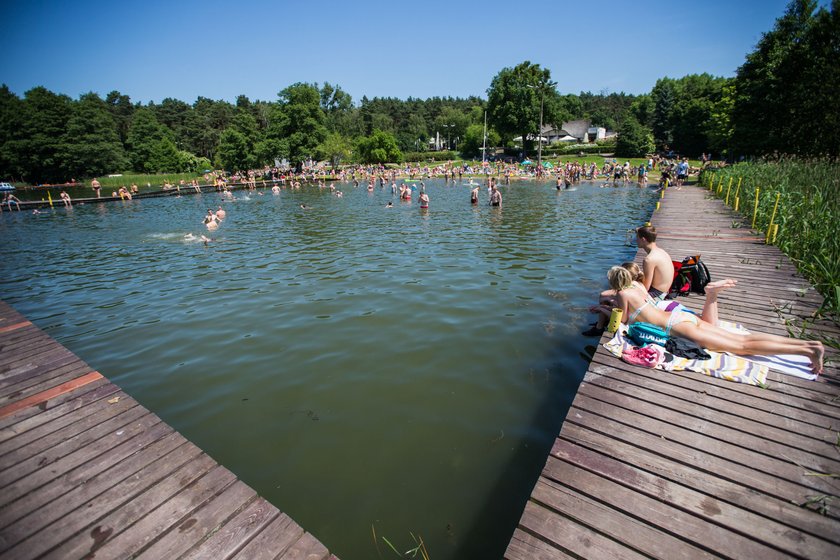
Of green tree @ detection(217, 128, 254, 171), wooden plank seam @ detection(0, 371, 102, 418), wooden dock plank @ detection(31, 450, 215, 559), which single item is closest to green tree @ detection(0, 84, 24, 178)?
green tree @ detection(217, 128, 254, 171)

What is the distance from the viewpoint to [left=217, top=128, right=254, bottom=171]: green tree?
65.3 m


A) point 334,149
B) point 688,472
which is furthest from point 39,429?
point 334,149

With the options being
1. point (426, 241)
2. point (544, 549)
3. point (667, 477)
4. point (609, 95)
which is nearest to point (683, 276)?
point (667, 477)

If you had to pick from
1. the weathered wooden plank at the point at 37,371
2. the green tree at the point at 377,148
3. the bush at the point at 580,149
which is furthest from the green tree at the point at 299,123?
the weathered wooden plank at the point at 37,371

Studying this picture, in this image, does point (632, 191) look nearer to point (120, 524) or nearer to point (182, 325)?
point (182, 325)

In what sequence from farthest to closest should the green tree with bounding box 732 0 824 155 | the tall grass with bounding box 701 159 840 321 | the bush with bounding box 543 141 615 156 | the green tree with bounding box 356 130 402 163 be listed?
the bush with bounding box 543 141 615 156 < the green tree with bounding box 356 130 402 163 < the green tree with bounding box 732 0 824 155 < the tall grass with bounding box 701 159 840 321

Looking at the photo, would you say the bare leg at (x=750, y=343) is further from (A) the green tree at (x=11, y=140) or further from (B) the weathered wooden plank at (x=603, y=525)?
(A) the green tree at (x=11, y=140)

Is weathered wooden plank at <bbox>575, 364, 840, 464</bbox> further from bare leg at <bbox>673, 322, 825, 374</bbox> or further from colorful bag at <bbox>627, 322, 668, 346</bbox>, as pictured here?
bare leg at <bbox>673, 322, 825, 374</bbox>

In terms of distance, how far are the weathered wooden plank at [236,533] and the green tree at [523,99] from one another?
75724 mm

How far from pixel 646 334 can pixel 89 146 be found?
81318 millimetres

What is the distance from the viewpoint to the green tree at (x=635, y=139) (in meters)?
63.5

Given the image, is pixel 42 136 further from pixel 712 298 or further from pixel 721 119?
pixel 721 119

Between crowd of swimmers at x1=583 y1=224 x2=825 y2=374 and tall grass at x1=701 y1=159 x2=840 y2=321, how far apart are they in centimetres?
166

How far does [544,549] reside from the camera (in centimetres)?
258
